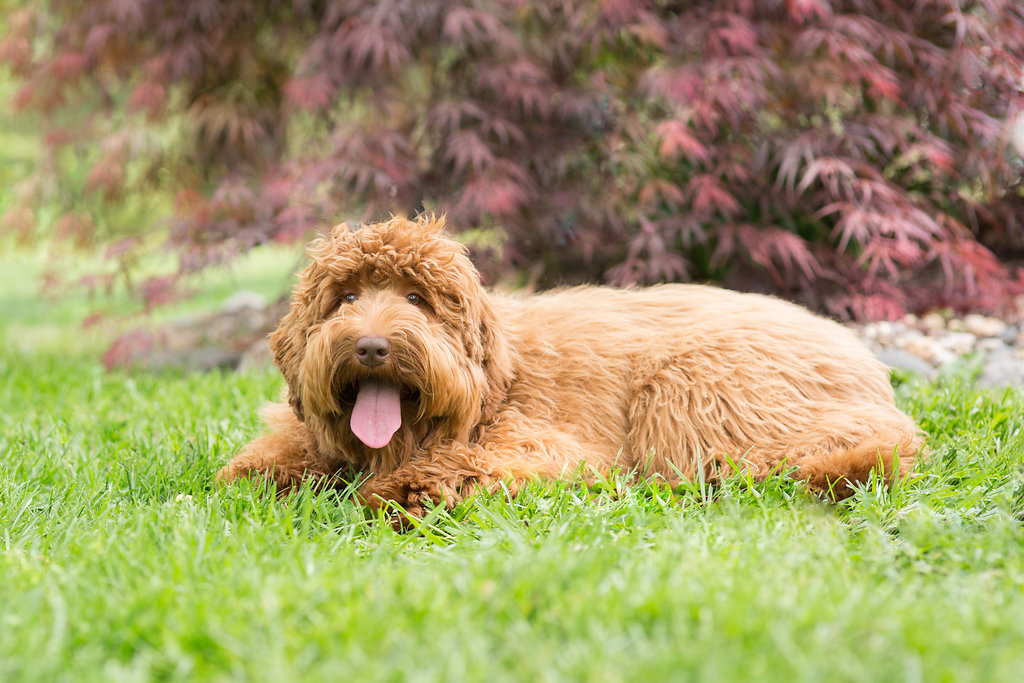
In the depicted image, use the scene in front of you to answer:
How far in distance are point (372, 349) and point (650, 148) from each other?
372 cm

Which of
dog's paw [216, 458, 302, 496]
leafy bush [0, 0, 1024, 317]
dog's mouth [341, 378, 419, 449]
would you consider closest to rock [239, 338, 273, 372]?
leafy bush [0, 0, 1024, 317]

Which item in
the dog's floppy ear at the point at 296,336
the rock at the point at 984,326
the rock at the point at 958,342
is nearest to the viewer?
the dog's floppy ear at the point at 296,336

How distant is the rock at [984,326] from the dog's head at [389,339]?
3912mm

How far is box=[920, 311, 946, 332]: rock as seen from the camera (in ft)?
19.2

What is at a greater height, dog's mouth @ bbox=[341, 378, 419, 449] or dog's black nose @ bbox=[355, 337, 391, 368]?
dog's black nose @ bbox=[355, 337, 391, 368]

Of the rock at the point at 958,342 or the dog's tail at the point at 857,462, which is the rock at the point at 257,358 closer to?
the dog's tail at the point at 857,462

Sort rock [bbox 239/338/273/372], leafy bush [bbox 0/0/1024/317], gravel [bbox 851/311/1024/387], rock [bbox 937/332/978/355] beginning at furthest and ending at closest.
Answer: rock [bbox 239/338/273/372]
rock [bbox 937/332/978/355]
leafy bush [bbox 0/0/1024/317]
gravel [bbox 851/311/1024/387]

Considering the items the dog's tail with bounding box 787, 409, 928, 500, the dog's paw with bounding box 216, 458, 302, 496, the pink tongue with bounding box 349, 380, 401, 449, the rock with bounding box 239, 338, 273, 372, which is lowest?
the rock with bounding box 239, 338, 273, 372

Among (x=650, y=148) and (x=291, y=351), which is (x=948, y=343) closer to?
(x=650, y=148)

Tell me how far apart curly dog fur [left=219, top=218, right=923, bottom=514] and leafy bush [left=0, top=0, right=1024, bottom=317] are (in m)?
1.89

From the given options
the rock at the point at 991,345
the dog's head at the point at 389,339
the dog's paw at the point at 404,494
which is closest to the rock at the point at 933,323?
the rock at the point at 991,345

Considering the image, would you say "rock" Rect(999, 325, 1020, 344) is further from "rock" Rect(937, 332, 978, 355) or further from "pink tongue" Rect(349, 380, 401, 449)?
"pink tongue" Rect(349, 380, 401, 449)

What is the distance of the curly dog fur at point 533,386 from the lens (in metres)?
3.00

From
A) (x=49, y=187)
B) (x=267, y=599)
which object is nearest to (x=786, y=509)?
(x=267, y=599)
